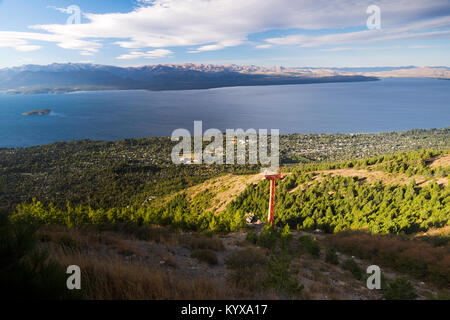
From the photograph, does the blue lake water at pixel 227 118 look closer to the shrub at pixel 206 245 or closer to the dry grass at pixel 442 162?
the dry grass at pixel 442 162

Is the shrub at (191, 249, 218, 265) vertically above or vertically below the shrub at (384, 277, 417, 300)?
below

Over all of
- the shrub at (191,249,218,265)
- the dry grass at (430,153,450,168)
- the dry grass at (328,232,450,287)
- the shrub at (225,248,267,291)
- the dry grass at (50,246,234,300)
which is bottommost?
the dry grass at (328,232,450,287)

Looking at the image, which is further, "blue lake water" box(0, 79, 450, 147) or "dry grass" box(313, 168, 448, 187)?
"blue lake water" box(0, 79, 450, 147)

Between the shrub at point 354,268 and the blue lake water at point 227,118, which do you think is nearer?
the shrub at point 354,268

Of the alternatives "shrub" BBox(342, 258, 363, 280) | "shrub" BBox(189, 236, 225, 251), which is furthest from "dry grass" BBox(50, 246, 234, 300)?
"shrub" BBox(342, 258, 363, 280)

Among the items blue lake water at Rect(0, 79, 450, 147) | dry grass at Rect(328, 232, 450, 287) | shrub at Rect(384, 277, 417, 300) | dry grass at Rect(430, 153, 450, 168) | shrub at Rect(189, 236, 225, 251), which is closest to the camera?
shrub at Rect(384, 277, 417, 300)

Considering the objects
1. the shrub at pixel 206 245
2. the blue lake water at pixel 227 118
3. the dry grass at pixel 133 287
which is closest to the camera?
the dry grass at pixel 133 287

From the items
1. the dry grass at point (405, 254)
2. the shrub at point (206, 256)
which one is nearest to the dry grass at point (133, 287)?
the shrub at point (206, 256)

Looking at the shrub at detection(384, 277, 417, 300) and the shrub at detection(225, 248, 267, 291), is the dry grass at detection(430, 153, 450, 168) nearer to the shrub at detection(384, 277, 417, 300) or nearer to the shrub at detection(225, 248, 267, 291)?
the shrub at detection(384, 277, 417, 300)

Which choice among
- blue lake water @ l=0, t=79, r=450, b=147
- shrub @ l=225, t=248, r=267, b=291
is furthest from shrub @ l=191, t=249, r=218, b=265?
blue lake water @ l=0, t=79, r=450, b=147

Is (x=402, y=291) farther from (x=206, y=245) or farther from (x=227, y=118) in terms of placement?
(x=227, y=118)

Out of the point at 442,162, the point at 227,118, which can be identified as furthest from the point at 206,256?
the point at 227,118

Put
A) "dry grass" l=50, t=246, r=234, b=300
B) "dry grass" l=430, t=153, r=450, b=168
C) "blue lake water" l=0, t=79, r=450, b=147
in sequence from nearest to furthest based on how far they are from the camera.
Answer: "dry grass" l=50, t=246, r=234, b=300, "dry grass" l=430, t=153, r=450, b=168, "blue lake water" l=0, t=79, r=450, b=147
